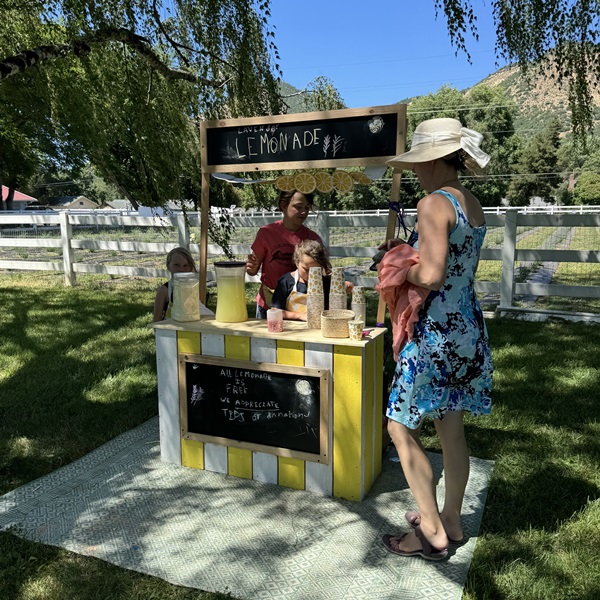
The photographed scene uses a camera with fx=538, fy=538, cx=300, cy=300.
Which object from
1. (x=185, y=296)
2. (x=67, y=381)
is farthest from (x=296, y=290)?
(x=67, y=381)

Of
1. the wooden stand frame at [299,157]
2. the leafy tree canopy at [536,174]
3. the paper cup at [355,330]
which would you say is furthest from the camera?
the leafy tree canopy at [536,174]

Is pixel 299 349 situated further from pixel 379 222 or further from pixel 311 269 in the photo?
pixel 379 222

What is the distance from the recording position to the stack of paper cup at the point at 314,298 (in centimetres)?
294

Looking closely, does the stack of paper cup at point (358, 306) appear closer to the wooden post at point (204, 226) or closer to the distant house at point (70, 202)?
the wooden post at point (204, 226)

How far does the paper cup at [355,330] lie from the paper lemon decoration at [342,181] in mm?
990

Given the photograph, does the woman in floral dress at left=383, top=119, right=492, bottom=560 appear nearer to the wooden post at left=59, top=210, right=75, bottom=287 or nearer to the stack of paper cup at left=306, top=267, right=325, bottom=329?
the stack of paper cup at left=306, top=267, right=325, bottom=329

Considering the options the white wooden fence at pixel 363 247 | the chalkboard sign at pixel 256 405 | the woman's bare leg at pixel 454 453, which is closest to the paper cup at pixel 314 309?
the chalkboard sign at pixel 256 405

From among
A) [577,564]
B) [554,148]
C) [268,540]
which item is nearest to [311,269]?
[268,540]

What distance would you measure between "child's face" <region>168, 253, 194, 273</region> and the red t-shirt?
28.3 inches

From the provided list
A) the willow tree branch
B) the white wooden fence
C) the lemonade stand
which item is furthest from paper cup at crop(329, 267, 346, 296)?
the white wooden fence

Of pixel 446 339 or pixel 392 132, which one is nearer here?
pixel 446 339

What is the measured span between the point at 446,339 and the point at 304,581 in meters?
1.17

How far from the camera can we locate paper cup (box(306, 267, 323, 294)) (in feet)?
9.61

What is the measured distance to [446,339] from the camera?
219 centimetres
